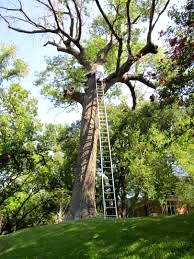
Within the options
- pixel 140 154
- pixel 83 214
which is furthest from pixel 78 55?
pixel 140 154

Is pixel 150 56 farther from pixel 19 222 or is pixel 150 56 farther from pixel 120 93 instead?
pixel 19 222

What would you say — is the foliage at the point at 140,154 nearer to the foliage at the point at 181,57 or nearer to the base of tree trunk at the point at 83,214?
the base of tree trunk at the point at 83,214

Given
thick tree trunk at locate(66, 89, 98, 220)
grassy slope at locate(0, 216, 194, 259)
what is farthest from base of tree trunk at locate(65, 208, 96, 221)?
grassy slope at locate(0, 216, 194, 259)

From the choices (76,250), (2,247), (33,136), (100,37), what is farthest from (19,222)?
(76,250)

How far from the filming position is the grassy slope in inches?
288

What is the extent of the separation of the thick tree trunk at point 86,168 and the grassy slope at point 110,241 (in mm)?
2186

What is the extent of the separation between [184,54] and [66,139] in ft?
63.7

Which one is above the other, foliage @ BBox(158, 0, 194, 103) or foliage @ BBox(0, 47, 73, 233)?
foliage @ BBox(0, 47, 73, 233)

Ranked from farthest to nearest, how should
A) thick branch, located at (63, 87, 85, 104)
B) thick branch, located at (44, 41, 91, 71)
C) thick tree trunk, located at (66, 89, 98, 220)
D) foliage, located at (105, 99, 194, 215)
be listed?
1. foliage, located at (105, 99, 194, 215)
2. thick branch, located at (44, 41, 91, 71)
3. thick branch, located at (63, 87, 85, 104)
4. thick tree trunk, located at (66, 89, 98, 220)

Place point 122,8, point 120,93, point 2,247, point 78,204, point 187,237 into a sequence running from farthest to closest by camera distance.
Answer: point 120,93 < point 122,8 < point 78,204 < point 2,247 < point 187,237

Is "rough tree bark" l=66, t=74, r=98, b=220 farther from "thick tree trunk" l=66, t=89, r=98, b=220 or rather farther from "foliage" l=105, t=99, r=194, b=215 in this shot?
"foliage" l=105, t=99, r=194, b=215

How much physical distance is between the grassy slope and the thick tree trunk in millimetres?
2186

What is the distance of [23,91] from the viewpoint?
88.9ft

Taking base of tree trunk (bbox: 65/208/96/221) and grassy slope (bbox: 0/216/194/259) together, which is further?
base of tree trunk (bbox: 65/208/96/221)
